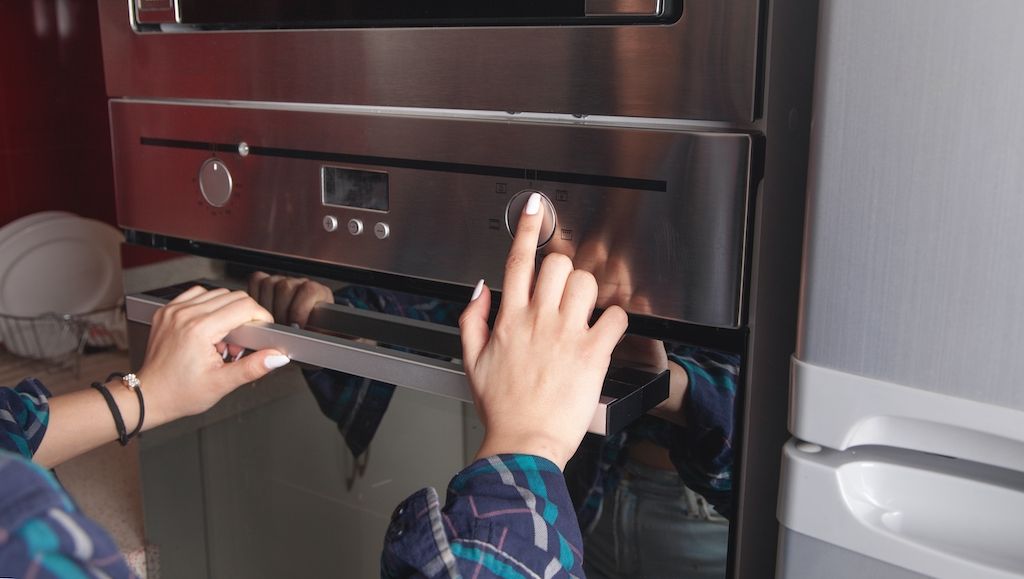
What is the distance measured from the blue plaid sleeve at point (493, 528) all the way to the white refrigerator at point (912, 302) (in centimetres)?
13

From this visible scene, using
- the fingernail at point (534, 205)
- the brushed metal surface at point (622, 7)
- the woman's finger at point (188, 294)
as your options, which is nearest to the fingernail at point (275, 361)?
the woman's finger at point (188, 294)

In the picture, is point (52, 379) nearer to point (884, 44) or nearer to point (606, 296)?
point (606, 296)

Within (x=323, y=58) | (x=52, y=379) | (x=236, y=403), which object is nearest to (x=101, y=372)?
(x=52, y=379)

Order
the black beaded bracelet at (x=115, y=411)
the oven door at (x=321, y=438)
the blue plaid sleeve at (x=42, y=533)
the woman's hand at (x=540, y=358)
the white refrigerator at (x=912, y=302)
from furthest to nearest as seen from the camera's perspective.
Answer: the black beaded bracelet at (x=115, y=411) → the oven door at (x=321, y=438) → the woman's hand at (x=540, y=358) → the white refrigerator at (x=912, y=302) → the blue plaid sleeve at (x=42, y=533)

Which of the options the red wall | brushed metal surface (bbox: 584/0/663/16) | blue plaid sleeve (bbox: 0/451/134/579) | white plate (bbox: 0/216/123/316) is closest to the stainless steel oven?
brushed metal surface (bbox: 584/0/663/16)

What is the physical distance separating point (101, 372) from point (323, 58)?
3.19 feet

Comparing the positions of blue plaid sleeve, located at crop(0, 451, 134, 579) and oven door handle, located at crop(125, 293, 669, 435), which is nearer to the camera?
blue plaid sleeve, located at crop(0, 451, 134, 579)

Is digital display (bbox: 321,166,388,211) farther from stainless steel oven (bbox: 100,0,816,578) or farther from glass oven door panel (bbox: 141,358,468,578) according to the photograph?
glass oven door panel (bbox: 141,358,468,578)

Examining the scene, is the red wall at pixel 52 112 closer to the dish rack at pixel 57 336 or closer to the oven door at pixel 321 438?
the dish rack at pixel 57 336

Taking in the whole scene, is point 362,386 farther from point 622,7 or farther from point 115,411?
point 622,7

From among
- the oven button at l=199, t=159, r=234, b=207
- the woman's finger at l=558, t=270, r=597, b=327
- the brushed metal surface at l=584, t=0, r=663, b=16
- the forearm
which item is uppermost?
the brushed metal surface at l=584, t=0, r=663, b=16

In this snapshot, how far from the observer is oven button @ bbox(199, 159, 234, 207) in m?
0.81

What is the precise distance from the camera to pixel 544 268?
1.92 ft

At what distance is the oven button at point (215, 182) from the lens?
81 cm
